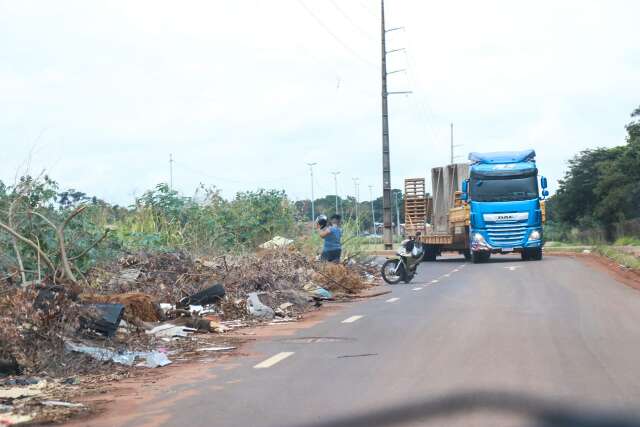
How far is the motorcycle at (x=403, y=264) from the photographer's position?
23.9 meters

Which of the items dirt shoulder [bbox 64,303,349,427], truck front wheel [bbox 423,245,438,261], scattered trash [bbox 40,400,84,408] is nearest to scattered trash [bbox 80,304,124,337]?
dirt shoulder [bbox 64,303,349,427]

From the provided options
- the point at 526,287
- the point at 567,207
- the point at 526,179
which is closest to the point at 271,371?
the point at 526,287

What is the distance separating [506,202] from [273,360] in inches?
1000

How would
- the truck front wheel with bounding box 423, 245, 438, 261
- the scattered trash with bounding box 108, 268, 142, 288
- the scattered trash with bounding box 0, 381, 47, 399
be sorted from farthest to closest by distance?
the truck front wheel with bounding box 423, 245, 438, 261 → the scattered trash with bounding box 108, 268, 142, 288 → the scattered trash with bounding box 0, 381, 47, 399

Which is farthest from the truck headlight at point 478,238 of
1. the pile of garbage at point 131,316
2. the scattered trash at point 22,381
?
the scattered trash at point 22,381

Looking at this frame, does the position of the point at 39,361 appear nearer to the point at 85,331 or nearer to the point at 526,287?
the point at 85,331

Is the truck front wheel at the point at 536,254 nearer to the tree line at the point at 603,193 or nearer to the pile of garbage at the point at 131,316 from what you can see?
the pile of garbage at the point at 131,316

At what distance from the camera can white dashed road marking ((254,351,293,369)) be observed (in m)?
9.02

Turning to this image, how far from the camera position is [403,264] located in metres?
24.0

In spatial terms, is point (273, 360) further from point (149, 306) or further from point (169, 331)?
point (149, 306)

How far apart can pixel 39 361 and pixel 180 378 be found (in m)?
1.44

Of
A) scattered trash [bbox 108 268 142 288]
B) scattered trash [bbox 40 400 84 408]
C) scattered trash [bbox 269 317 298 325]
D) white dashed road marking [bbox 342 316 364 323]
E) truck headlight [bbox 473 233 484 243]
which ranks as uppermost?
truck headlight [bbox 473 233 484 243]

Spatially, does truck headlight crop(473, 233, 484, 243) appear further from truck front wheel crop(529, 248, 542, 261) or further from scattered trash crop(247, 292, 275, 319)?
scattered trash crop(247, 292, 275, 319)

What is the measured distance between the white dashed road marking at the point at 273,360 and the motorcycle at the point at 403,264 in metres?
14.0
